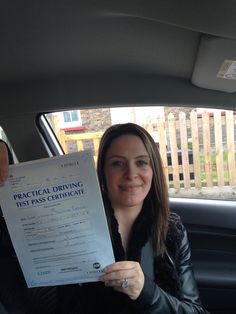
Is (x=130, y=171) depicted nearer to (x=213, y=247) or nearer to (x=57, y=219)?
(x=57, y=219)

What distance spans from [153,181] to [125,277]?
1.48 feet

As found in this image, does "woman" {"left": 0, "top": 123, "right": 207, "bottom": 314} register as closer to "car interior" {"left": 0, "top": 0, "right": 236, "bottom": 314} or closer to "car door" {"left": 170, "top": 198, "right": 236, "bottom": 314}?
"car interior" {"left": 0, "top": 0, "right": 236, "bottom": 314}

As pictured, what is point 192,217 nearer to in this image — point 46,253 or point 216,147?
point 216,147

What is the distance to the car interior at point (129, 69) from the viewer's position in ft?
4.35

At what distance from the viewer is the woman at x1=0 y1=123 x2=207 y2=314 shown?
148cm

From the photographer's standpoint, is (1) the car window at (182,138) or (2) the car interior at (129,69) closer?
(2) the car interior at (129,69)

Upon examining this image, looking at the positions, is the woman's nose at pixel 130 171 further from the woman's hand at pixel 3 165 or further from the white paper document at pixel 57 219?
the woman's hand at pixel 3 165

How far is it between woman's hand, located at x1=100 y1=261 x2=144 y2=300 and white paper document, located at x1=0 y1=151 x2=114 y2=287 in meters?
0.02

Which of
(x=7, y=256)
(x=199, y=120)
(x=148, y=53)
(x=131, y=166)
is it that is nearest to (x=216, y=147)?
(x=199, y=120)

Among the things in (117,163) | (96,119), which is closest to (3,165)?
(117,163)

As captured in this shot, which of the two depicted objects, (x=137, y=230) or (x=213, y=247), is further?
(x=213, y=247)

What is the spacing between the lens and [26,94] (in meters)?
2.16

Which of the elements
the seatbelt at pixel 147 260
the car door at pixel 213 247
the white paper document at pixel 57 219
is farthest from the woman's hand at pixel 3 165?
the car door at pixel 213 247

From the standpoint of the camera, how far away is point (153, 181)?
1.60 meters
